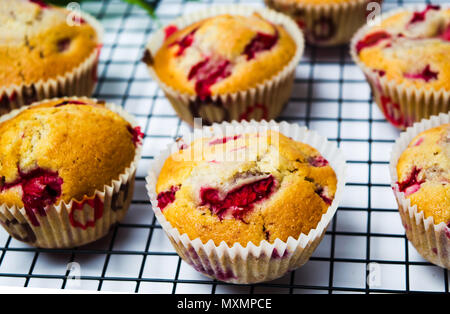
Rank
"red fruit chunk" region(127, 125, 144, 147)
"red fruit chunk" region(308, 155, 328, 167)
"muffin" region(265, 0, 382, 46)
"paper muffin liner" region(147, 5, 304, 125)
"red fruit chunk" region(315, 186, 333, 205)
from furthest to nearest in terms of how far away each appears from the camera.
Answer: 1. "muffin" region(265, 0, 382, 46)
2. "paper muffin liner" region(147, 5, 304, 125)
3. "red fruit chunk" region(127, 125, 144, 147)
4. "red fruit chunk" region(308, 155, 328, 167)
5. "red fruit chunk" region(315, 186, 333, 205)

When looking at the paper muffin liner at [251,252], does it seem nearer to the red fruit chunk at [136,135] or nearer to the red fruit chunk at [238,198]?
the red fruit chunk at [238,198]

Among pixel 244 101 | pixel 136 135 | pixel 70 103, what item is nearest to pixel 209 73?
pixel 244 101

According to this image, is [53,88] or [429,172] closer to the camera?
[429,172]

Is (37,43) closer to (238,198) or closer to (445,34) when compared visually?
(238,198)

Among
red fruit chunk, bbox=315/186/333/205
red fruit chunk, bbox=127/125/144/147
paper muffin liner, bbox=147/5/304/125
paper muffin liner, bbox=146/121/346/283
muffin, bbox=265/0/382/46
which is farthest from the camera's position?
muffin, bbox=265/0/382/46

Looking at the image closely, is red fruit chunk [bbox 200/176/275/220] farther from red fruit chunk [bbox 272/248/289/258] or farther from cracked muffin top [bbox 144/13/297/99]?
cracked muffin top [bbox 144/13/297/99]

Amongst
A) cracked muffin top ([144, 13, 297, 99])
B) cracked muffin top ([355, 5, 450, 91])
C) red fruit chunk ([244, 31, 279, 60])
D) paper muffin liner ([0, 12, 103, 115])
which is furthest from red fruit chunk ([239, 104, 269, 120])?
paper muffin liner ([0, 12, 103, 115])

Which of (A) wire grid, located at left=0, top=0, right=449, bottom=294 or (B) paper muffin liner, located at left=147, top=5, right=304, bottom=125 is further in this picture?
(B) paper muffin liner, located at left=147, top=5, right=304, bottom=125

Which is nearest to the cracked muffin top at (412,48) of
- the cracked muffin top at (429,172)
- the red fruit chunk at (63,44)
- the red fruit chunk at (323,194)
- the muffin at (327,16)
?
the muffin at (327,16)
